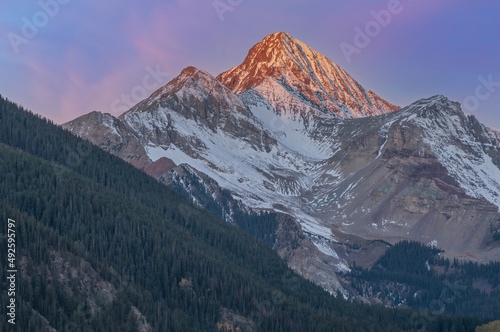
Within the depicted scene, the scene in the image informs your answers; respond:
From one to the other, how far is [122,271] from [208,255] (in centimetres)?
2716

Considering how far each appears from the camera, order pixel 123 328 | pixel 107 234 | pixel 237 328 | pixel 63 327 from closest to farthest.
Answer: pixel 63 327 → pixel 123 328 → pixel 237 328 → pixel 107 234

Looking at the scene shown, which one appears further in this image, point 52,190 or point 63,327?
point 52,190

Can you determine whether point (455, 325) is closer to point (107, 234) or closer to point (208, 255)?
point (208, 255)

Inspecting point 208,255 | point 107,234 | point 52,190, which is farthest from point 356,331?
point 52,190

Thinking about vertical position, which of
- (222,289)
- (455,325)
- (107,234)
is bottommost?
(455,325)

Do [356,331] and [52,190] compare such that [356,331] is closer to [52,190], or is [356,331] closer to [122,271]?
[122,271]

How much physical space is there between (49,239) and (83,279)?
9.24 m

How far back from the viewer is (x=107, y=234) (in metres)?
187

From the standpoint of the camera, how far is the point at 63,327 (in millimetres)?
136250

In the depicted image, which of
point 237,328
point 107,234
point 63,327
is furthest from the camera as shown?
point 107,234

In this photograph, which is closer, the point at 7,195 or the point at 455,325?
the point at 7,195

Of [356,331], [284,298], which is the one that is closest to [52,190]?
[284,298]

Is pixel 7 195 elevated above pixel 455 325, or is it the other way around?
pixel 7 195

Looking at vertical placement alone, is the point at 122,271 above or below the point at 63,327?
above
